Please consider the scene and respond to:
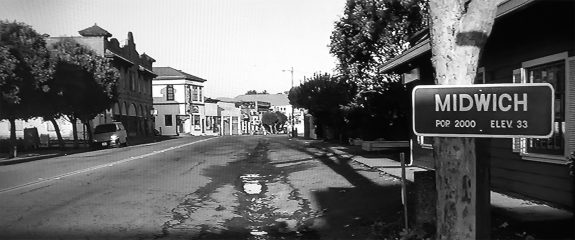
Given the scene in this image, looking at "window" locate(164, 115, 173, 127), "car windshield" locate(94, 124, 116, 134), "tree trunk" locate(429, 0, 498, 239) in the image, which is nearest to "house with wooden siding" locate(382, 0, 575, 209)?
"tree trunk" locate(429, 0, 498, 239)

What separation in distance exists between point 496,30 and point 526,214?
3.80 m

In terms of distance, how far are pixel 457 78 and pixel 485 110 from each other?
343mm

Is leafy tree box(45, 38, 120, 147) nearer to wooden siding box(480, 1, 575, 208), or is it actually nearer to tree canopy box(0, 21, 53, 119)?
tree canopy box(0, 21, 53, 119)

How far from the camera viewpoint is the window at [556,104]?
7.78 metres

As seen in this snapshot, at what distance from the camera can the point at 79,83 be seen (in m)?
29.9

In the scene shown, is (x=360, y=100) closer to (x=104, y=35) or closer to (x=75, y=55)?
(x=75, y=55)

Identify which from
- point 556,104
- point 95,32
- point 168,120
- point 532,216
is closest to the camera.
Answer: point 532,216

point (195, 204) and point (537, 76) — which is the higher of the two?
point (537, 76)

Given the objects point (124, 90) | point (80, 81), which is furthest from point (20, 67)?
point (124, 90)

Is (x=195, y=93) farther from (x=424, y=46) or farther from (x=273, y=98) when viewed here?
(x=424, y=46)

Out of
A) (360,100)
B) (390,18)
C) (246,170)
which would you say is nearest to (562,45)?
(246,170)

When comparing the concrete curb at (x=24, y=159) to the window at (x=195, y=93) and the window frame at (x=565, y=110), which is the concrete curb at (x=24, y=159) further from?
the window at (x=195, y=93)

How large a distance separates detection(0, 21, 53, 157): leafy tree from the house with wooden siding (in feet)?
63.8

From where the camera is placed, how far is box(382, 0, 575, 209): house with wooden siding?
7.41m
